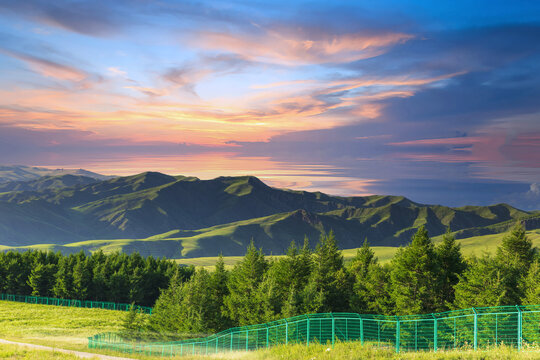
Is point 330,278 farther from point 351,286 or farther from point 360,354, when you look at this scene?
point 360,354

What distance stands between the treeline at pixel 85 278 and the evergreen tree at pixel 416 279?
2888 inches

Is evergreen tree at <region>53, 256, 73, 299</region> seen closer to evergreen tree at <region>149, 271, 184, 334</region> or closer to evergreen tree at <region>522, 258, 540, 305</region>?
evergreen tree at <region>149, 271, 184, 334</region>

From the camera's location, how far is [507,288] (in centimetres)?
6238

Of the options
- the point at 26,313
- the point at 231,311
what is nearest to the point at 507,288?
the point at 231,311

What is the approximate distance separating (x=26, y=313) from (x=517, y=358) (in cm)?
9160

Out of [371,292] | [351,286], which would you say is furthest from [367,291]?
[351,286]

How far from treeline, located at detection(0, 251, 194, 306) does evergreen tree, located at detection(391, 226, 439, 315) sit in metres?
73.4

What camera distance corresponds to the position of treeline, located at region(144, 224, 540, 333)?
62031 millimetres

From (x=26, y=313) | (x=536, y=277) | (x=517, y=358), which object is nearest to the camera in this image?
(x=517, y=358)

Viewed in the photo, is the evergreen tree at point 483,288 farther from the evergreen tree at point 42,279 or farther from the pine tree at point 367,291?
the evergreen tree at point 42,279

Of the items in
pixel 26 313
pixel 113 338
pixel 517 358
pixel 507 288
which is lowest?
pixel 26 313

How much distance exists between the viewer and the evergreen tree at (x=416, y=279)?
213 feet

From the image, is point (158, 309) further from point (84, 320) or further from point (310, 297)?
point (310, 297)

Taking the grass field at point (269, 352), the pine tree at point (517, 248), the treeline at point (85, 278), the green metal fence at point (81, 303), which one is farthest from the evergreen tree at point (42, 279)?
the pine tree at point (517, 248)
